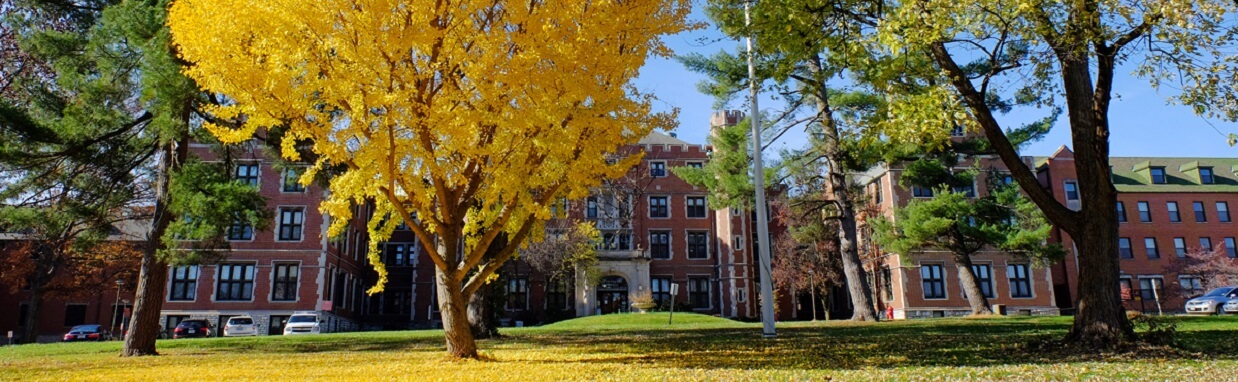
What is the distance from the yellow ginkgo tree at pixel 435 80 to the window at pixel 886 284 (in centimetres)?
3494

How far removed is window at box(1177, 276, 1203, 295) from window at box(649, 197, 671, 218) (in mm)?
29623

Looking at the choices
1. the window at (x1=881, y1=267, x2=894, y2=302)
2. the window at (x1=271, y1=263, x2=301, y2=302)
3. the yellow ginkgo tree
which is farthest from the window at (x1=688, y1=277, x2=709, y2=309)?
the yellow ginkgo tree

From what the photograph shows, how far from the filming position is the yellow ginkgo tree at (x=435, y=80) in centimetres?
805

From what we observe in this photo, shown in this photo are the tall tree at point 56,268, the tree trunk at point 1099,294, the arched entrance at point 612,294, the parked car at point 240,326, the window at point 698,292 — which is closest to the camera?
the tree trunk at point 1099,294

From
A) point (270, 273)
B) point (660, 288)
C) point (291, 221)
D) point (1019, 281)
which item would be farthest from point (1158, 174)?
point (270, 273)

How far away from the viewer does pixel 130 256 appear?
3409 cm

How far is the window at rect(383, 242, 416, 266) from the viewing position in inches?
1764

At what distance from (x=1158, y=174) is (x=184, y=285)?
55.8 m

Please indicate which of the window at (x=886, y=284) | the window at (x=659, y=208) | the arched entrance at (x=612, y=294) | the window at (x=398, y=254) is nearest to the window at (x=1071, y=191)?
the window at (x=886, y=284)

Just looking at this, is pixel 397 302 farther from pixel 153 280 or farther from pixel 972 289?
pixel 972 289

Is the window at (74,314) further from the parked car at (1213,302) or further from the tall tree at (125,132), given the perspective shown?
the parked car at (1213,302)

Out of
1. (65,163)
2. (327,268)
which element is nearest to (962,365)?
(65,163)

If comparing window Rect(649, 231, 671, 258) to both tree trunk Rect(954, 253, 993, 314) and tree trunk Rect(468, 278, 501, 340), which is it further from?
tree trunk Rect(468, 278, 501, 340)

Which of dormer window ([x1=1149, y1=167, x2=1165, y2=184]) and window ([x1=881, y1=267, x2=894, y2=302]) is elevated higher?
dormer window ([x1=1149, y1=167, x2=1165, y2=184])
